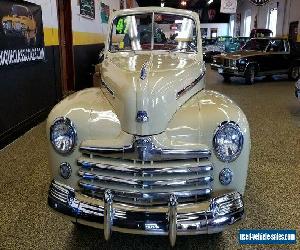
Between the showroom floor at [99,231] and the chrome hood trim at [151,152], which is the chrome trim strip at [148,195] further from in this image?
the showroom floor at [99,231]

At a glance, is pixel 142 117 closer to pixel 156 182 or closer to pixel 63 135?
pixel 156 182

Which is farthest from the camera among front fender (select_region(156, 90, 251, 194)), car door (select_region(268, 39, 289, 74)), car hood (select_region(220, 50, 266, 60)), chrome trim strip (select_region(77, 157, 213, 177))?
car door (select_region(268, 39, 289, 74))

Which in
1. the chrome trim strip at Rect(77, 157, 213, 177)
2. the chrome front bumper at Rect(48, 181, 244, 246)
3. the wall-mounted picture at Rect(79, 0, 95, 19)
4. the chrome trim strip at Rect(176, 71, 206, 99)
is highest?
the wall-mounted picture at Rect(79, 0, 95, 19)

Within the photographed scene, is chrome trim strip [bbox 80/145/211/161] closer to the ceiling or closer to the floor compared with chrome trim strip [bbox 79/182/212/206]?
closer to the ceiling

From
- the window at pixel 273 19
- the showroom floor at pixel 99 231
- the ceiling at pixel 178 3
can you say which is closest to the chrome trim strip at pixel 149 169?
the showroom floor at pixel 99 231

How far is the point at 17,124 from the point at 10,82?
680mm

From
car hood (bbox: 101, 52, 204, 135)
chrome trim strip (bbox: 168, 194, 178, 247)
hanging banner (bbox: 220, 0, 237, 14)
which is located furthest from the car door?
chrome trim strip (bbox: 168, 194, 178, 247)

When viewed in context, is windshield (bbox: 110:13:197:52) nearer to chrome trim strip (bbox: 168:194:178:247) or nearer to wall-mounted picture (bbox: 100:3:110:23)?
chrome trim strip (bbox: 168:194:178:247)

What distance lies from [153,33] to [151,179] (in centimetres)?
191

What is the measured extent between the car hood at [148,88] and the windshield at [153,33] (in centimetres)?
49

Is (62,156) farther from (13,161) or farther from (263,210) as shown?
(13,161)

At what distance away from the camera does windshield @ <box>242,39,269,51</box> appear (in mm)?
12570

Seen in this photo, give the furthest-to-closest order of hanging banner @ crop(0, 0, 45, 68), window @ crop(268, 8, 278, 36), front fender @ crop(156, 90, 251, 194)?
1. window @ crop(268, 8, 278, 36)
2. hanging banner @ crop(0, 0, 45, 68)
3. front fender @ crop(156, 90, 251, 194)

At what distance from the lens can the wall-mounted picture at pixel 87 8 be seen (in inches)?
394
